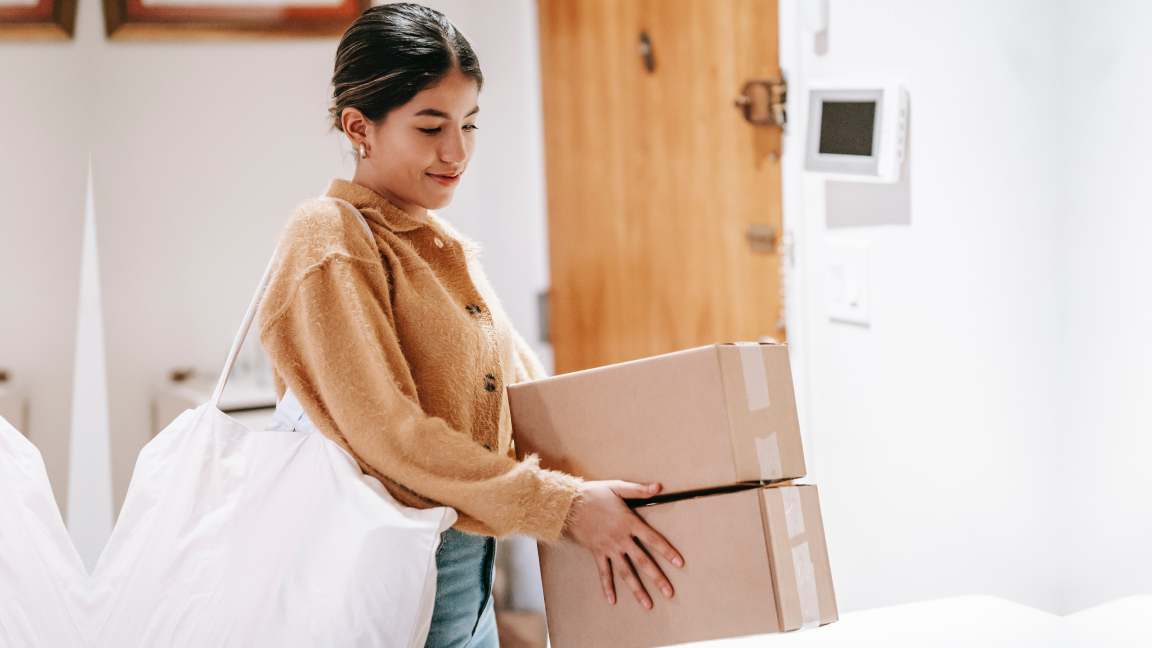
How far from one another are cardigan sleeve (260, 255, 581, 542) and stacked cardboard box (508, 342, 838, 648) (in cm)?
9

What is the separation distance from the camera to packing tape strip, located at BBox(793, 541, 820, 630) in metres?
0.72

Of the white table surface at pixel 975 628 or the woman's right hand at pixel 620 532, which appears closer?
the woman's right hand at pixel 620 532

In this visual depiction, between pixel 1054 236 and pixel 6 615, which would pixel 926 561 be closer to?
pixel 1054 236

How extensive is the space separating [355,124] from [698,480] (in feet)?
1.68

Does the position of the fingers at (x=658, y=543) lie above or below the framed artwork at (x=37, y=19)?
below

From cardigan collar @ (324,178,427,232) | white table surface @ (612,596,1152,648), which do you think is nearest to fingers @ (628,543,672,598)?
white table surface @ (612,596,1152,648)

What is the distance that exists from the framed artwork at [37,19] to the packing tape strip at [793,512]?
6.97 ft

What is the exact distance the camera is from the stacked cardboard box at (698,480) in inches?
28.1

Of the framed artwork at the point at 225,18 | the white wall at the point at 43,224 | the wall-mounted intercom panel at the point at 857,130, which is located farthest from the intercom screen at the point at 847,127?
the white wall at the point at 43,224

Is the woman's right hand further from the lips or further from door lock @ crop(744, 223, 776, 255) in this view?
door lock @ crop(744, 223, 776, 255)

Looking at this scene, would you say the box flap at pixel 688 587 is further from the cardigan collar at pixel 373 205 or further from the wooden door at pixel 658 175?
the wooden door at pixel 658 175

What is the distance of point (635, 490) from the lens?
2.45 ft

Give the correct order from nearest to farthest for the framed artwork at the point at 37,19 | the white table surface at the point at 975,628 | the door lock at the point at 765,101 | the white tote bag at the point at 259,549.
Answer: the white tote bag at the point at 259,549 → the white table surface at the point at 975,628 → the door lock at the point at 765,101 → the framed artwork at the point at 37,19

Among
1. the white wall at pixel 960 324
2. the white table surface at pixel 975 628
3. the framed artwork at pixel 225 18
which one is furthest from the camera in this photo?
the framed artwork at pixel 225 18
